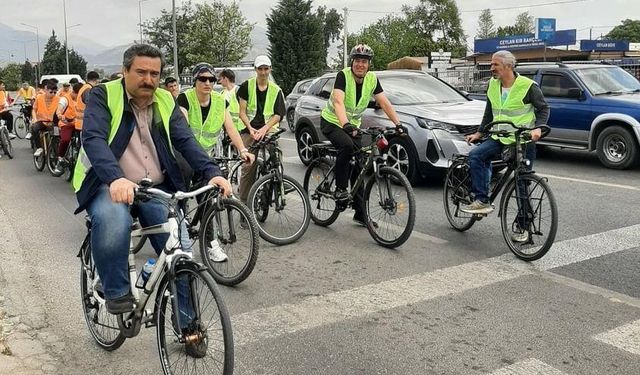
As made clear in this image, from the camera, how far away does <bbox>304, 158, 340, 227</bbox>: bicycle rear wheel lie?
7.17m

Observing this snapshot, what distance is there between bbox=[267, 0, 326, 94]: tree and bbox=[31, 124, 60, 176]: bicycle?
3411 cm

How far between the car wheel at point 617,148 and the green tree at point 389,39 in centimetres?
6866

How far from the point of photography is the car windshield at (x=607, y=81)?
458 inches

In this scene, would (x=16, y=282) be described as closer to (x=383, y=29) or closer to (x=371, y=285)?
(x=371, y=285)

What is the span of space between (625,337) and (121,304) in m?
3.15

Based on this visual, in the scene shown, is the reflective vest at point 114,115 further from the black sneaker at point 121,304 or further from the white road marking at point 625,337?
the white road marking at point 625,337

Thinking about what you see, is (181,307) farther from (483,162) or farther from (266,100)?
(266,100)

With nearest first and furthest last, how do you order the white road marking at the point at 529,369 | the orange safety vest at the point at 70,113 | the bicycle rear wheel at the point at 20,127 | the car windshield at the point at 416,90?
→ the white road marking at the point at 529,369 < the car windshield at the point at 416,90 < the orange safety vest at the point at 70,113 < the bicycle rear wheel at the point at 20,127

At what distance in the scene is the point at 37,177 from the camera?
1200cm

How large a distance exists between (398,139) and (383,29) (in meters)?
81.6

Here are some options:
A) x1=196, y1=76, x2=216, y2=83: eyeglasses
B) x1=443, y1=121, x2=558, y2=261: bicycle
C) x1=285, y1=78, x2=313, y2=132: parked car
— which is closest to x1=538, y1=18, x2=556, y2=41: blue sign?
x1=285, y1=78, x2=313, y2=132: parked car

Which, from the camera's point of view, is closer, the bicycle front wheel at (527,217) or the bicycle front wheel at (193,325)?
the bicycle front wheel at (193,325)

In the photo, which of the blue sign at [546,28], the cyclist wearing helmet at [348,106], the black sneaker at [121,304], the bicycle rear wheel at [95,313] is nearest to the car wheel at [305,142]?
the cyclist wearing helmet at [348,106]

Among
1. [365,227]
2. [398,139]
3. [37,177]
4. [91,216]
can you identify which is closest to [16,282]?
[91,216]
